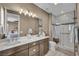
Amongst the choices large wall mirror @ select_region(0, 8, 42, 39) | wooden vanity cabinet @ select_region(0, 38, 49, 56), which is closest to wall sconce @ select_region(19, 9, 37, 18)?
large wall mirror @ select_region(0, 8, 42, 39)

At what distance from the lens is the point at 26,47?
1996mm

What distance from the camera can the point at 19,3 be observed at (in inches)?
78.7

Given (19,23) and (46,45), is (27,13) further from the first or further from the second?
(46,45)

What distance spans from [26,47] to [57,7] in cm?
91

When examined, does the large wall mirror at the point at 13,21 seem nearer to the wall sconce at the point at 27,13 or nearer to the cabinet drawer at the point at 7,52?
the wall sconce at the point at 27,13

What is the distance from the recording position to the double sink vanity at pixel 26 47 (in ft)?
5.82

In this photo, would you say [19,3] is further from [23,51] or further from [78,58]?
[78,58]

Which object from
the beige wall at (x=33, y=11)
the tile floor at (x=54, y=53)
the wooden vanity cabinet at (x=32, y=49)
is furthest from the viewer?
the tile floor at (x=54, y=53)

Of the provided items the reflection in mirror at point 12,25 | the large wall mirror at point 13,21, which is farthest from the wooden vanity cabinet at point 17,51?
the large wall mirror at point 13,21

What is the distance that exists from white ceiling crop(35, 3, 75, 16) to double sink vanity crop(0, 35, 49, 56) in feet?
1.65

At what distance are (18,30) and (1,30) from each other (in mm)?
282

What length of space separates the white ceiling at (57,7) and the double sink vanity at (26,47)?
503 mm

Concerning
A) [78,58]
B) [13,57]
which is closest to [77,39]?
[78,58]

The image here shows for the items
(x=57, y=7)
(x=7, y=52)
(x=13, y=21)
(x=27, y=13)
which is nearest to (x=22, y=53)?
(x=7, y=52)
